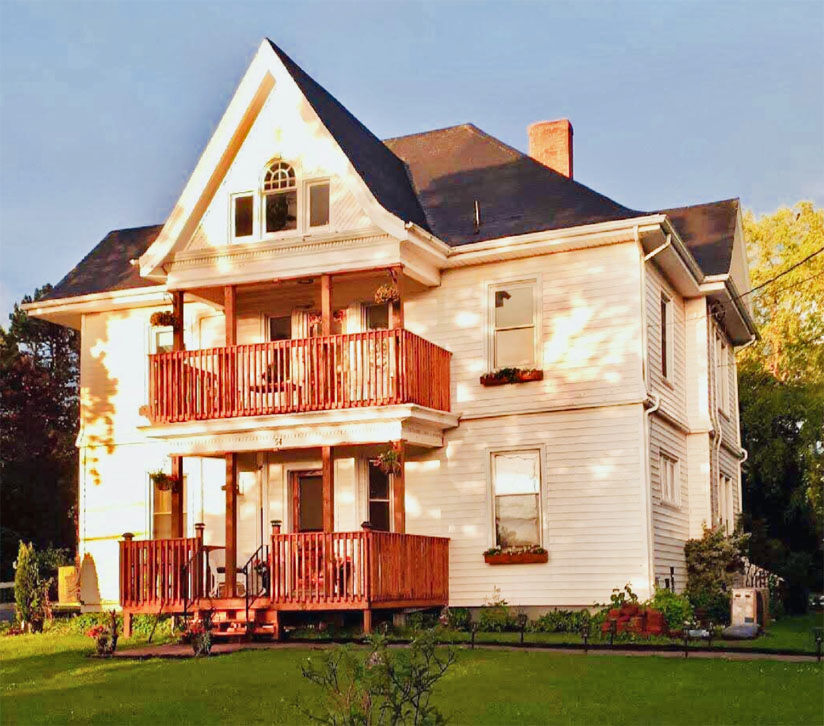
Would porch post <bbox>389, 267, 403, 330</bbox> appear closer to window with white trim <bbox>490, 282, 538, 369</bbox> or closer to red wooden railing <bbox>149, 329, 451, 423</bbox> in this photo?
red wooden railing <bbox>149, 329, 451, 423</bbox>

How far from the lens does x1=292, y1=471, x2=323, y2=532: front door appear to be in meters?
24.2

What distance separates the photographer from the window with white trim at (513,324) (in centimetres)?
2297

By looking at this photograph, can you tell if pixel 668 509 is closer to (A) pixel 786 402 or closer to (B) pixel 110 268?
(B) pixel 110 268

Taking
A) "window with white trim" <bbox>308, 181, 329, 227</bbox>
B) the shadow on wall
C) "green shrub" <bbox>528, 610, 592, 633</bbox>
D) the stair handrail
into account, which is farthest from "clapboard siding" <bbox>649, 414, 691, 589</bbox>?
the shadow on wall

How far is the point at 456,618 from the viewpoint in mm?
22359

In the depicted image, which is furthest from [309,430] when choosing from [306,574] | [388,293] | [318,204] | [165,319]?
[318,204]

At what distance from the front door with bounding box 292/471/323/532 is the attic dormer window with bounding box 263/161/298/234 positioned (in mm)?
4768

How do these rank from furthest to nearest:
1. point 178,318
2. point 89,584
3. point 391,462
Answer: point 89,584 < point 178,318 < point 391,462

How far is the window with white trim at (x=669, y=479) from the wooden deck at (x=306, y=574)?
13.7ft

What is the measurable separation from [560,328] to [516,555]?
404cm

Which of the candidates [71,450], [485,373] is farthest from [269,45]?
[71,450]

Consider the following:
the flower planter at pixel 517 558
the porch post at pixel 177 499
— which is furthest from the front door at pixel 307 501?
the flower planter at pixel 517 558

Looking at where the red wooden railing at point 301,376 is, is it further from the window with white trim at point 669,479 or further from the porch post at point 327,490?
the window with white trim at point 669,479

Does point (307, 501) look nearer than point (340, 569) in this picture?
No
